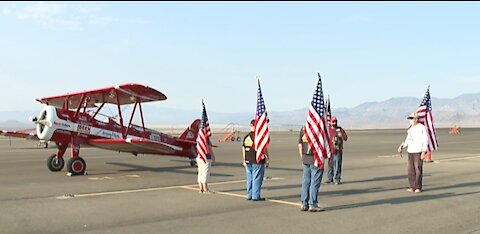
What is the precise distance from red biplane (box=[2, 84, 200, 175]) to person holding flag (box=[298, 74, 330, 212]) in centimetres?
731

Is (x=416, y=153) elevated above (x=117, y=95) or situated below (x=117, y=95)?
below

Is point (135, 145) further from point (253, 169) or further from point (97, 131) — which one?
point (253, 169)

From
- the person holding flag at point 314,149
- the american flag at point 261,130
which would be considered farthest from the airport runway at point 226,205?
the american flag at point 261,130

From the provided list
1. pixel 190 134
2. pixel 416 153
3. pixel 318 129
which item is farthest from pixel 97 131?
pixel 416 153

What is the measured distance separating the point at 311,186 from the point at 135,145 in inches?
326

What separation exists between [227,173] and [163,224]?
837cm

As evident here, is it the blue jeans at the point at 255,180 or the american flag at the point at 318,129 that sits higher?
the american flag at the point at 318,129

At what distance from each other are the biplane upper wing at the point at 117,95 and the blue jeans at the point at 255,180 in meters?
7.05

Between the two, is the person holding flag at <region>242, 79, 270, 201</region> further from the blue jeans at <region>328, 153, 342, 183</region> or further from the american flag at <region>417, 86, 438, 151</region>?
the american flag at <region>417, 86, 438, 151</region>

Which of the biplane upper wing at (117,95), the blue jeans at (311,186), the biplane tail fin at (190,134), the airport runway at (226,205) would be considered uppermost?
the biplane upper wing at (117,95)

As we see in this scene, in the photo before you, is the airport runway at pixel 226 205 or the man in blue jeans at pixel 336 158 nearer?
the airport runway at pixel 226 205

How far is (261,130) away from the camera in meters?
10.1

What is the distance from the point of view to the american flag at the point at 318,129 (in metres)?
8.98

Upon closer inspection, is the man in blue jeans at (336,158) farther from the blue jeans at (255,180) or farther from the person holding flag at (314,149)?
the person holding flag at (314,149)
